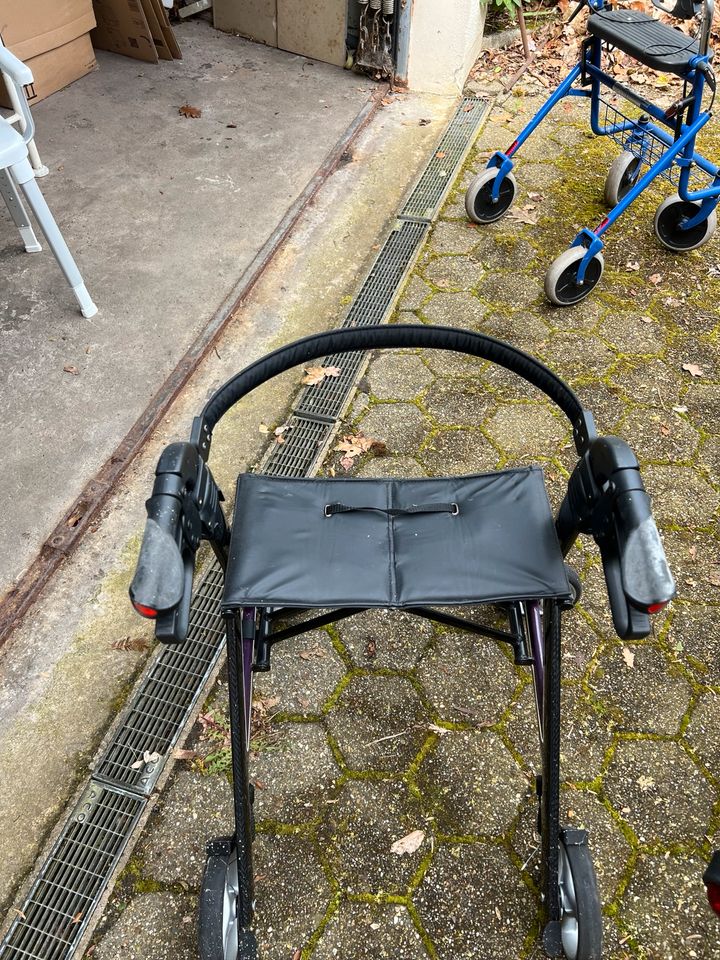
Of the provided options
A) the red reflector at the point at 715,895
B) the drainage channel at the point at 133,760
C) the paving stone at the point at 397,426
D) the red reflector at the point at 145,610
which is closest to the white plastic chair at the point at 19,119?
the drainage channel at the point at 133,760

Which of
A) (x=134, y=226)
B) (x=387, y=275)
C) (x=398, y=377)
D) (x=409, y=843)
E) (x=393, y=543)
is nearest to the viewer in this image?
(x=393, y=543)

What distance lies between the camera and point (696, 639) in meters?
2.34

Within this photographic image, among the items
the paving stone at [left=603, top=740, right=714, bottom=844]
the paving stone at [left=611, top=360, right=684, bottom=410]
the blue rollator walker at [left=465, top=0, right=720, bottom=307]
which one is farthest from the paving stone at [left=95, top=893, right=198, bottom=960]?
the blue rollator walker at [left=465, top=0, right=720, bottom=307]

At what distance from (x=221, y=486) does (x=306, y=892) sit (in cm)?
141

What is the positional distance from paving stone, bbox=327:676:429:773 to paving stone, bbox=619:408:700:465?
55.2 inches

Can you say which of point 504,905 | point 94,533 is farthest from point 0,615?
point 504,905

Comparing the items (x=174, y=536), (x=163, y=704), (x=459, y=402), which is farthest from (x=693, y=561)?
(x=174, y=536)

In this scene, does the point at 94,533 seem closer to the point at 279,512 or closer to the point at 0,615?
the point at 0,615

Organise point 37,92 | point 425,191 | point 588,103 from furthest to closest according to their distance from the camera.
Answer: point 588,103 < point 37,92 < point 425,191

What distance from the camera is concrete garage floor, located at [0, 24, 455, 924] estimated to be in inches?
83.0

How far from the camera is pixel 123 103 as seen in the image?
181 inches

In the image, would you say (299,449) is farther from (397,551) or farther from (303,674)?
(397,551)

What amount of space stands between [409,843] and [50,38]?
4.86 metres

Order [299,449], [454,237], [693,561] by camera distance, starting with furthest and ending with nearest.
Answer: [454,237] < [299,449] < [693,561]
